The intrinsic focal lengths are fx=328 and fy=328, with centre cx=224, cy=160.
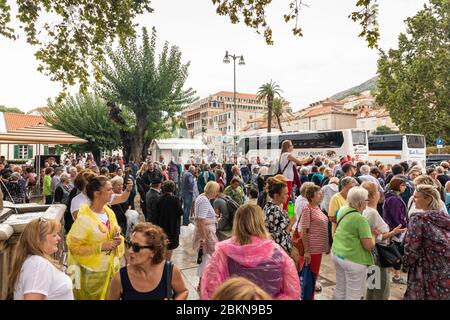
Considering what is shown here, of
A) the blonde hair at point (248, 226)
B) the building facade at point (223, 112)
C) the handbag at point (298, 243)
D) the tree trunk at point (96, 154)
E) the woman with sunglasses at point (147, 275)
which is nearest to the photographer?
the woman with sunglasses at point (147, 275)

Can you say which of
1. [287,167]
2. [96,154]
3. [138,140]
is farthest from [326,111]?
[287,167]

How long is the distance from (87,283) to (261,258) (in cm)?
184

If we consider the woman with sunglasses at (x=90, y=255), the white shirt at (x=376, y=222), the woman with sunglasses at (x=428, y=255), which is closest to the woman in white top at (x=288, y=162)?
the white shirt at (x=376, y=222)

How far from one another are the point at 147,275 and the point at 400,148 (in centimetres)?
2942

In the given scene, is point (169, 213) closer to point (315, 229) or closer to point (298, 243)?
point (298, 243)

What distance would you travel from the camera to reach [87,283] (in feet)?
10.6

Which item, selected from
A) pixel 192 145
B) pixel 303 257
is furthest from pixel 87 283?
pixel 192 145

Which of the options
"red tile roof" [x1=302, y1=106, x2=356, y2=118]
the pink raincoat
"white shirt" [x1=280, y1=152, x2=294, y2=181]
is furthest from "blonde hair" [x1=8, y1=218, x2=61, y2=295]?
"red tile roof" [x1=302, y1=106, x2=356, y2=118]

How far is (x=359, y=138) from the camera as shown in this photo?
27.7 metres

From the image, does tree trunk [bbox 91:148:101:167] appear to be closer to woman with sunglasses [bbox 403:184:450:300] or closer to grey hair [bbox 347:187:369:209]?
grey hair [bbox 347:187:369:209]

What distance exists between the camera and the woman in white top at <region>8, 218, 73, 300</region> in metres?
2.28

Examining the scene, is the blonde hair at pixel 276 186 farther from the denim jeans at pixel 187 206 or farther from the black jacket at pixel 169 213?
the denim jeans at pixel 187 206

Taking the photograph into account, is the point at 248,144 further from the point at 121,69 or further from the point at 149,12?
the point at 149,12

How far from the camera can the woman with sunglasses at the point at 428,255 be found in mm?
3500
